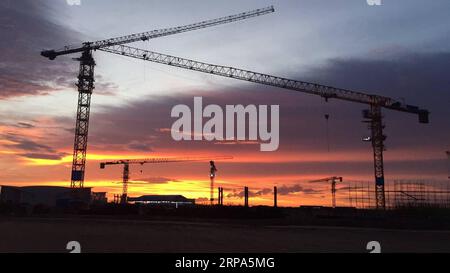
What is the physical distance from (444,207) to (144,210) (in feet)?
144

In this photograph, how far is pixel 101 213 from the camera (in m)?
63.1

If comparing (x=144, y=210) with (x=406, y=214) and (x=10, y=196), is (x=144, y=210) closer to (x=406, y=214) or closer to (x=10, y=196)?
(x=406, y=214)

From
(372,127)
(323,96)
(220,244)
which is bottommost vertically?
(220,244)

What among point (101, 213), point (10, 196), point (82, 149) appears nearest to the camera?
point (101, 213)

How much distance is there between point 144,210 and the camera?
66.4 m

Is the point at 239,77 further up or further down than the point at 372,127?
further up

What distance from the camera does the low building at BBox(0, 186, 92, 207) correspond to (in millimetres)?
90912

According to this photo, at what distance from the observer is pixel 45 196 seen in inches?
5517

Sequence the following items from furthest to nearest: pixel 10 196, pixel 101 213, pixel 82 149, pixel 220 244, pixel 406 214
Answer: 1. pixel 10 196
2. pixel 82 149
3. pixel 101 213
4. pixel 406 214
5. pixel 220 244

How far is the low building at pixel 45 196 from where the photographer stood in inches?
3579
